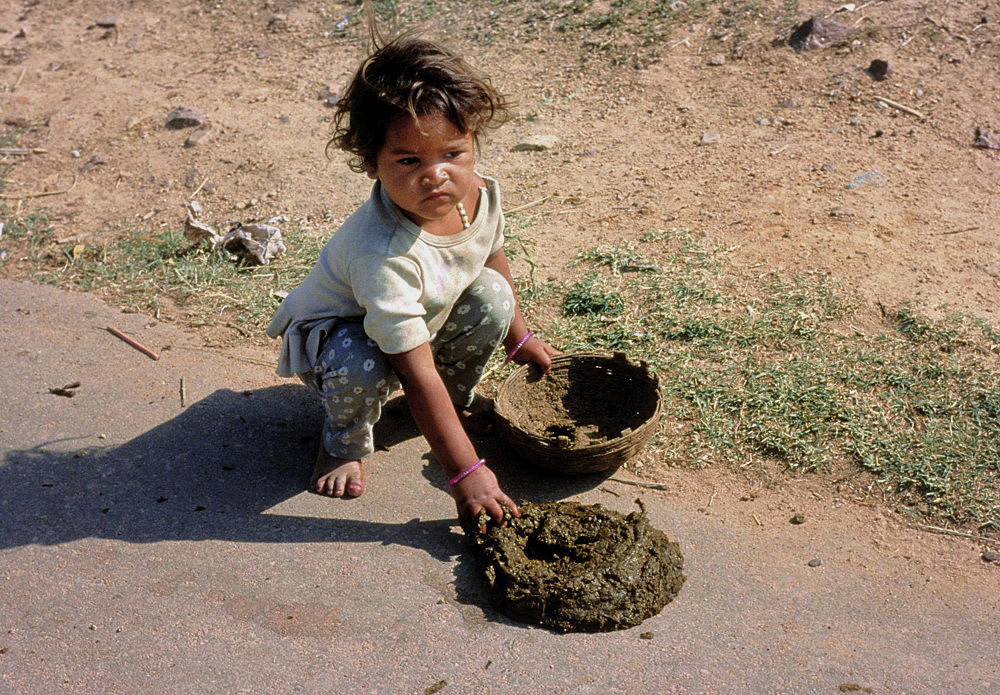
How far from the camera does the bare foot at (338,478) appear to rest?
115 inches

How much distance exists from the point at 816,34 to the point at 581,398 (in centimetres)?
329

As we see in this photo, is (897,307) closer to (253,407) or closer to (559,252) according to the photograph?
(559,252)

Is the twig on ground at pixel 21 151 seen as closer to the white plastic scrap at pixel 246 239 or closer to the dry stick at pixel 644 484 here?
the white plastic scrap at pixel 246 239

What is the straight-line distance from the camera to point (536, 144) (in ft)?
17.0

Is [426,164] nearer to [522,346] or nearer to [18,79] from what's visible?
[522,346]

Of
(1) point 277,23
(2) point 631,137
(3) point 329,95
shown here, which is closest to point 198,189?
(3) point 329,95

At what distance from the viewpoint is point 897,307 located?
3691mm

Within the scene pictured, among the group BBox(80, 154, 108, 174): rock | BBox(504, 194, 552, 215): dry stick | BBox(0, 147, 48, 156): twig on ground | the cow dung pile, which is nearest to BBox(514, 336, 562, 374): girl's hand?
the cow dung pile

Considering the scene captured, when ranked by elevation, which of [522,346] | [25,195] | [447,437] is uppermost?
[447,437]

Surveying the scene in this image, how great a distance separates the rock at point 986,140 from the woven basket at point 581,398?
8.95ft

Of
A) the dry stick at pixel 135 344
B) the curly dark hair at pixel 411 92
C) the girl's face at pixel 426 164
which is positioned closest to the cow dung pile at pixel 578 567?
the girl's face at pixel 426 164

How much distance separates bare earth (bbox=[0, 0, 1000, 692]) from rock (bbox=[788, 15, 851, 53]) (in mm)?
62

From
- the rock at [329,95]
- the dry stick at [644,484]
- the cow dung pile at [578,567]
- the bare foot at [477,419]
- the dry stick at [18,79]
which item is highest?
the rock at [329,95]

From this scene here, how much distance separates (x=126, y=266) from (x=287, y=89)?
2.13 m
